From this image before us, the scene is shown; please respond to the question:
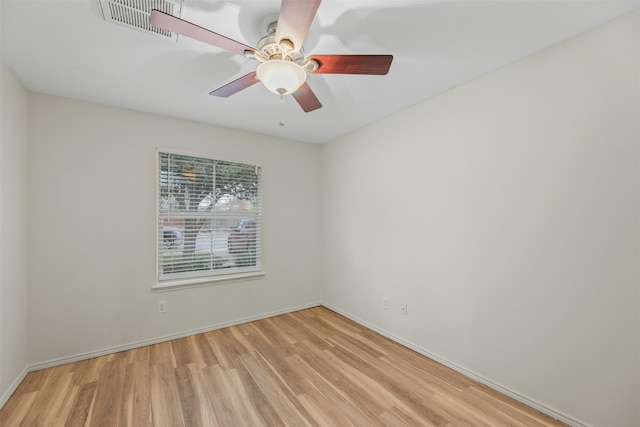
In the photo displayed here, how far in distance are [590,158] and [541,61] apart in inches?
28.7

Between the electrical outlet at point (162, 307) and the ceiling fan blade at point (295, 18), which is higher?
the ceiling fan blade at point (295, 18)

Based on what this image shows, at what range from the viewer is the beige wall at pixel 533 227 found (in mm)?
1511

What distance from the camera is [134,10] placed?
4.67 feet

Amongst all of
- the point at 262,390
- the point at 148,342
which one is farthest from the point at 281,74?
the point at 148,342

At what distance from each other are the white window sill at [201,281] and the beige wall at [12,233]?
94cm

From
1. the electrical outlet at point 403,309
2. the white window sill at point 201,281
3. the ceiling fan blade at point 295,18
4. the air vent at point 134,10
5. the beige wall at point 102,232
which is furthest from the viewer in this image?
the white window sill at point 201,281

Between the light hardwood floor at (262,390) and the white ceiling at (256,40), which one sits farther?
the light hardwood floor at (262,390)

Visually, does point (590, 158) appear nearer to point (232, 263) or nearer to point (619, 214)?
point (619, 214)

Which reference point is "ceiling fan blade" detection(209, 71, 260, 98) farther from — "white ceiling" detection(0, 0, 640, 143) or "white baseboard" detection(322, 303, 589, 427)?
"white baseboard" detection(322, 303, 589, 427)

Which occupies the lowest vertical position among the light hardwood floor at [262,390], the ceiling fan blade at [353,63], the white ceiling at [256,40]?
the light hardwood floor at [262,390]

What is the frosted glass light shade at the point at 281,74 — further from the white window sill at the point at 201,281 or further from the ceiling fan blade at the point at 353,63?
the white window sill at the point at 201,281

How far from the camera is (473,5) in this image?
55.9 inches

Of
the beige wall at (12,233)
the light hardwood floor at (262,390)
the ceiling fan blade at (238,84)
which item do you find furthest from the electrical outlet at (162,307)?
the ceiling fan blade at (238,84)

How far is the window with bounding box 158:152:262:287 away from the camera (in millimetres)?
2883
